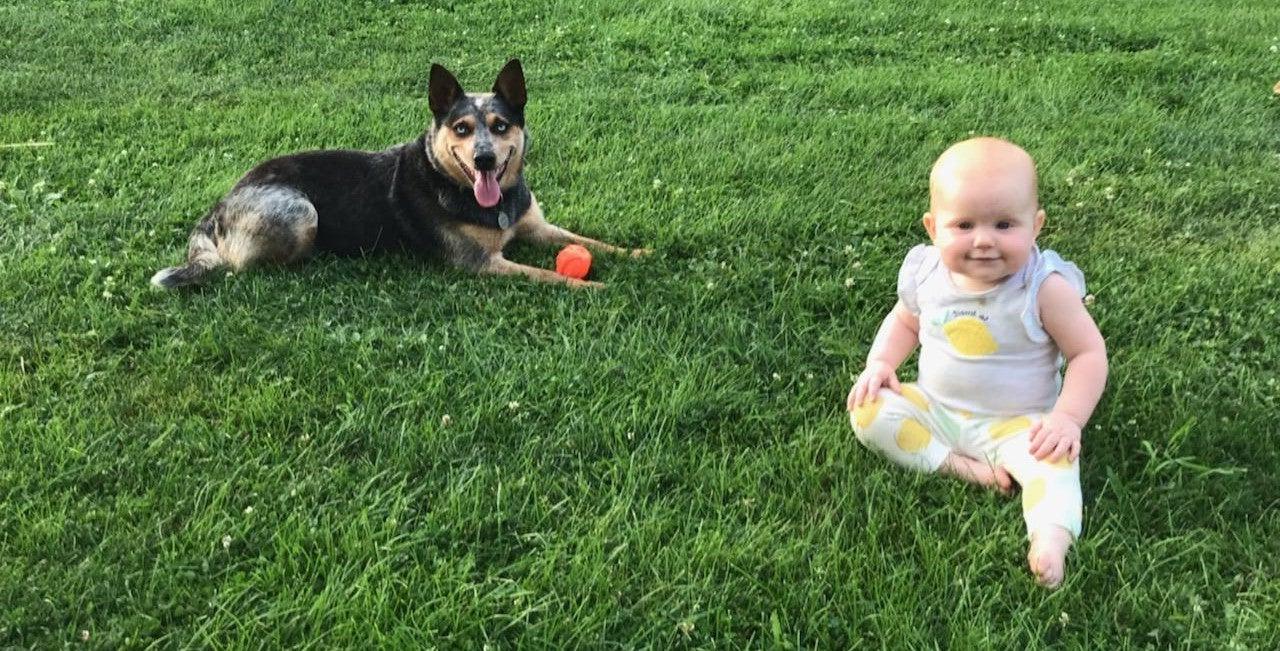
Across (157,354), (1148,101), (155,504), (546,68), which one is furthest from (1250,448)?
(546,68)

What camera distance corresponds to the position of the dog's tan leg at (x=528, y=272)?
480cm

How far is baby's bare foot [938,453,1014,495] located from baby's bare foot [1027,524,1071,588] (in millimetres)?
282

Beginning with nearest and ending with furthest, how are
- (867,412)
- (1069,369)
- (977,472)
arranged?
(1069,369) → (977,472) → (867,412)

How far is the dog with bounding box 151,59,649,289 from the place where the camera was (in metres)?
5.00

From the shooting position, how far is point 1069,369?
3137 millimetres

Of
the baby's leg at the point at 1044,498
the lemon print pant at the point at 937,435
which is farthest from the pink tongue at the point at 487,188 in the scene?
the baby's leg at the point at 1044,498

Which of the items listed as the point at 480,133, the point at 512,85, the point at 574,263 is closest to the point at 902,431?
the point at 574,263

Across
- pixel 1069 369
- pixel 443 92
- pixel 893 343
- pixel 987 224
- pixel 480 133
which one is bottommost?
pixel 893 343

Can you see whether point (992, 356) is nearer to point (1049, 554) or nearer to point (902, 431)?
point (902, 431)

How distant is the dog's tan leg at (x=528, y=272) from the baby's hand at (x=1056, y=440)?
2338 millimetres

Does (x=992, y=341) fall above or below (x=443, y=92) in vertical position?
below

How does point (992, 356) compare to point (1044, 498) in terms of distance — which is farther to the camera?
point (992, 356)

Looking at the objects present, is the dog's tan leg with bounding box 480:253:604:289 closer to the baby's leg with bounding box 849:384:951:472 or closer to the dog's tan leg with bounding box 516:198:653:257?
the dog's tan leg with bounding box 516:198:653:257

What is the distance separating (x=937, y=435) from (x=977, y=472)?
A: 20cm
